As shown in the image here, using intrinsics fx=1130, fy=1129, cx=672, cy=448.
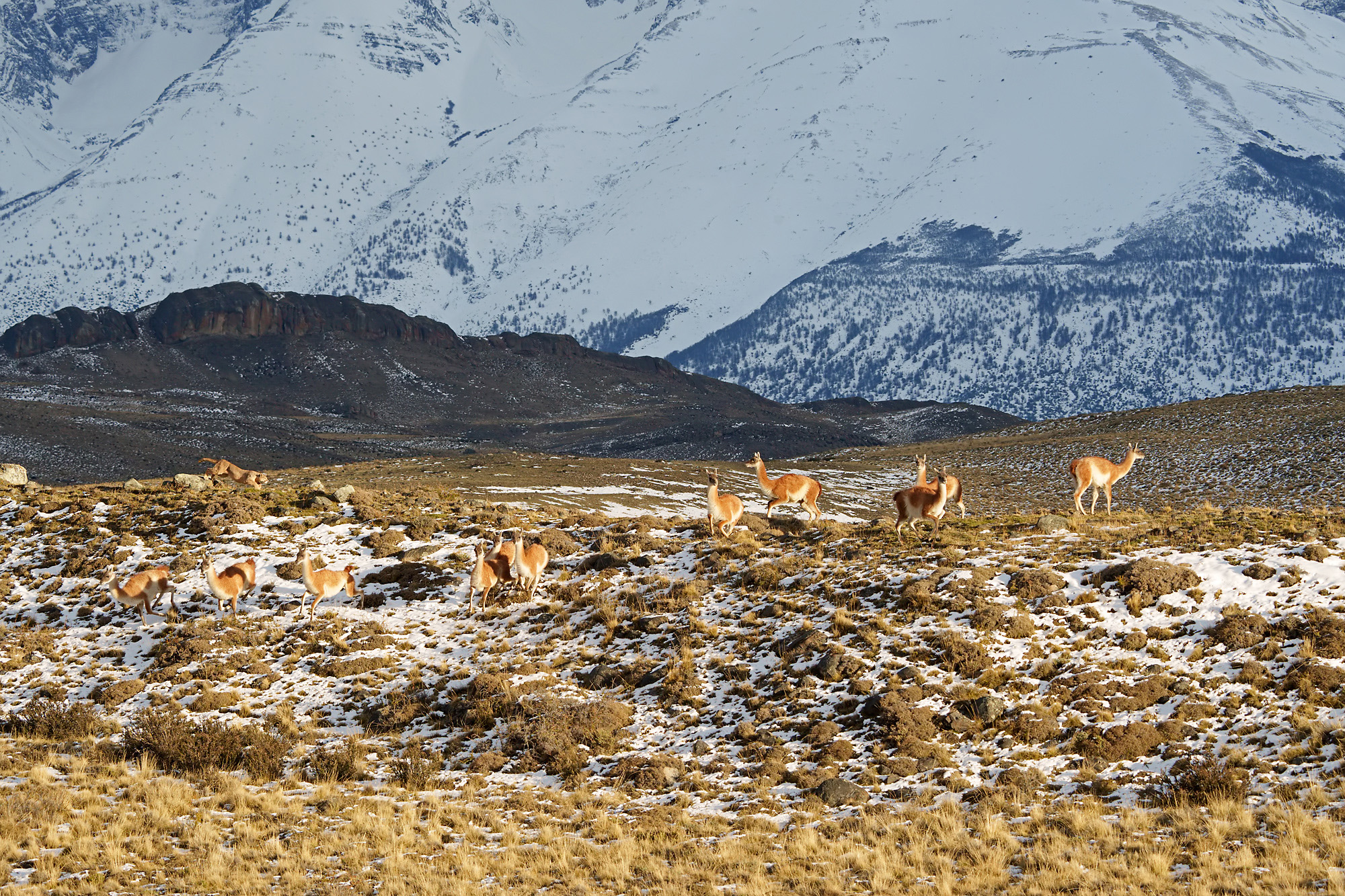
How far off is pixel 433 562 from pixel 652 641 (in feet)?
21.0

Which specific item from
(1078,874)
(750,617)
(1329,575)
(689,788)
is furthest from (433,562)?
(1329,575)

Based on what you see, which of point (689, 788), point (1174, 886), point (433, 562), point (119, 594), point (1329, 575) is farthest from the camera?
point (433, 562)

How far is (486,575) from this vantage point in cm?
2169

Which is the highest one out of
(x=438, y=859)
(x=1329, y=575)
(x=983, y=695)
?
(x=1329, y=575)

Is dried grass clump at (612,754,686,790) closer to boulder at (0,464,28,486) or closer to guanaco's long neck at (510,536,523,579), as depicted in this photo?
guanaco's long neck at (510,536,523,579)

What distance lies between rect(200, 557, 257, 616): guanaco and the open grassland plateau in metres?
0.42

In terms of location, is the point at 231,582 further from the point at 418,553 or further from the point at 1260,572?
the point at 1260,572

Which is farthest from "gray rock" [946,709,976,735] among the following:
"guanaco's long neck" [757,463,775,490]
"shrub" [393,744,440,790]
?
"guanaco's long neck" [757,463,775,490]

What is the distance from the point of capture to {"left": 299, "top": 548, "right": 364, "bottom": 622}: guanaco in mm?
21562

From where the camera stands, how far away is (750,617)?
20.0 metres

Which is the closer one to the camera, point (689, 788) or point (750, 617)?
point (689, 788)

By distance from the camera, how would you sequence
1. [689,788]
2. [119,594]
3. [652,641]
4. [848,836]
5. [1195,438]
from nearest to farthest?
[848,836] → [689,788] → [652,641] → [119,594] → [1195,438]

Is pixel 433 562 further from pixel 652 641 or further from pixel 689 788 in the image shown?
pixel 689 788

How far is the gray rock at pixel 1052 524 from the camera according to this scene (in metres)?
22.9
